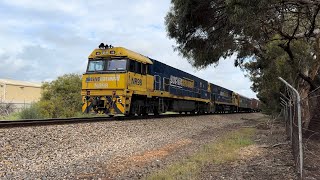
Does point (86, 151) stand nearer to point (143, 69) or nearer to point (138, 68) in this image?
point (138, 68)

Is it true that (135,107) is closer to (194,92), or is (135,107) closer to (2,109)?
(194,92)

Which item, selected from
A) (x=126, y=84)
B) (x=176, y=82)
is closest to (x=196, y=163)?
(x=126, y=84)

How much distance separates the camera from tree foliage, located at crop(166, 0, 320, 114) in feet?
33.3

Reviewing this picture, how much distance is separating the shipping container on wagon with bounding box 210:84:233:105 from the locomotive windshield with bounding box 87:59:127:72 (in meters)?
20.4

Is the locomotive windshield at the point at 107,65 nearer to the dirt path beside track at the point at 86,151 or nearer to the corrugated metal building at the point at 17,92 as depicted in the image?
the dirt path beside track at the point at 86,151

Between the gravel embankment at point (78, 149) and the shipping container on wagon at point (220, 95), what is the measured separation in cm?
2316

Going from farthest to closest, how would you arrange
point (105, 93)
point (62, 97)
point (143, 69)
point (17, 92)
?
point (17, 92)
point (62, 97)
point (143, 69)
point (105, 93)

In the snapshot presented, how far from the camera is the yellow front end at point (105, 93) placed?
1689cm

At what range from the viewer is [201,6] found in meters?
Answer: 11.9

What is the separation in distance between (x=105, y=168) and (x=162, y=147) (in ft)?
12.7

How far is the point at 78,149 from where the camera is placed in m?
10.4

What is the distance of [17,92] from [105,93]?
44.7 metres

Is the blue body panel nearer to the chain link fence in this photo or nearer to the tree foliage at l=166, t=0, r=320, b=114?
the tree foliage at l=166, t=0, r=320, b=114

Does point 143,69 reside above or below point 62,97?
above
